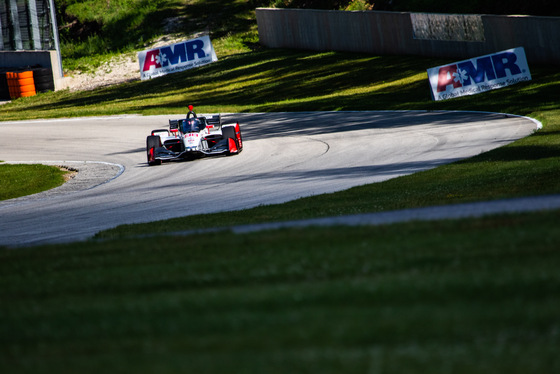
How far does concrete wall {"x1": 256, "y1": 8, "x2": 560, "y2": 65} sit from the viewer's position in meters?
31.7

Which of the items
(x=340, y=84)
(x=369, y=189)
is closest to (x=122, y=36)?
(x=340, y=84)

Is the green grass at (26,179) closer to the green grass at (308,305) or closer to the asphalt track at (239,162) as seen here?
the asphalt track at (239,162)

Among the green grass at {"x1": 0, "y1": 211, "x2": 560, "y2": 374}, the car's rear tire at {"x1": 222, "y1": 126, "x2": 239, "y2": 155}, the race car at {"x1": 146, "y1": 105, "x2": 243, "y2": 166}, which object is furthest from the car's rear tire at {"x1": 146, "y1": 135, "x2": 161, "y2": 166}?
the green grass at {"x1": 0, "y1": 211, "x2": 560, "y2": 374}

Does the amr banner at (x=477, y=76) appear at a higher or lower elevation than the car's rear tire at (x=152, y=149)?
higher

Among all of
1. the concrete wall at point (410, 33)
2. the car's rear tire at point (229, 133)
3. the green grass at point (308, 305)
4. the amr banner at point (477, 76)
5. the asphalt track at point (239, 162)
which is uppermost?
the concrete wall at point (410, 33)

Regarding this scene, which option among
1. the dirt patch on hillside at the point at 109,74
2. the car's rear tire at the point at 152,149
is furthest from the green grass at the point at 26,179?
the dirt patch on hillside at the point at 109,74

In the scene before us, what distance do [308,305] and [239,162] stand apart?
52.7ft

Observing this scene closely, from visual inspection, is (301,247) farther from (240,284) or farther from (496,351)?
(496,351)

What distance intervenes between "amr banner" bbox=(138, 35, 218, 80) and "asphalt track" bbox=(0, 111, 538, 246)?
1431cm

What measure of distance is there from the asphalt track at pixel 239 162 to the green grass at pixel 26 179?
661 millimetres

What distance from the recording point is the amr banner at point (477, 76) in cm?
2891

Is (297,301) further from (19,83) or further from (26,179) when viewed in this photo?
(19,83)

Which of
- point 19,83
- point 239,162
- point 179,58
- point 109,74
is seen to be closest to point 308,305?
point 239,162

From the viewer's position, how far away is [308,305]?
491 centimetres
